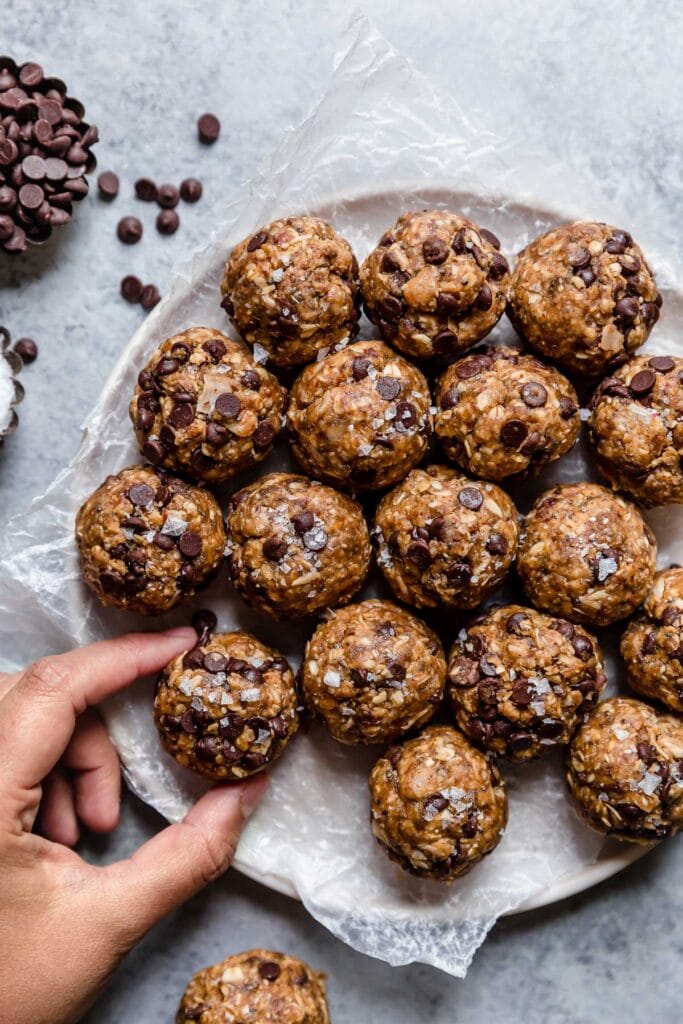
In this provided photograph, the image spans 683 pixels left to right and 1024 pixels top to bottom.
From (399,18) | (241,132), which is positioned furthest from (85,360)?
(399,18)

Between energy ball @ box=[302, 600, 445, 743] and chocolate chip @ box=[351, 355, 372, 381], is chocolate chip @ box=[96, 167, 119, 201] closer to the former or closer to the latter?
chocolate chip @ box=[351, 355, 372, 381]

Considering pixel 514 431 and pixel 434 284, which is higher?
pixel 434 284

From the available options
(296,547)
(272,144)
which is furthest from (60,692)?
(272,144)

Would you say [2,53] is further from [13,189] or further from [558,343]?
[558,343]

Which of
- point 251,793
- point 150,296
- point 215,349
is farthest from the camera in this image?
point 150,296

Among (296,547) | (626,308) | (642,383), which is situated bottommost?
(296,547)

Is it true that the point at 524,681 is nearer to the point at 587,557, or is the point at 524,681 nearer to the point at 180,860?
the point at 587,557
